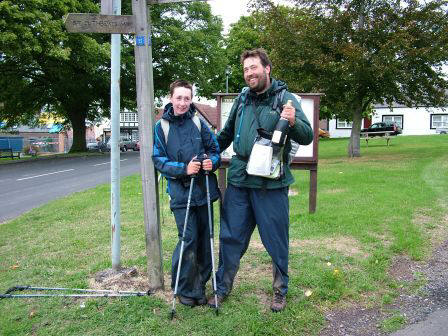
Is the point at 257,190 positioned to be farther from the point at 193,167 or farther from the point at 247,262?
the point at 247,262

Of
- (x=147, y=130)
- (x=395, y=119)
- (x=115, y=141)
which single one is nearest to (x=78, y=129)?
(x=115, y=141)

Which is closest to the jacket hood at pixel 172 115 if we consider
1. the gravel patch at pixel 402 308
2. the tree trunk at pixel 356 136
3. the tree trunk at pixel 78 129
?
the gravel patch at pixel 402 308

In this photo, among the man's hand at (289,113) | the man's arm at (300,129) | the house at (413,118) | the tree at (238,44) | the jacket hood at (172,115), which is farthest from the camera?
the house at (413,118)

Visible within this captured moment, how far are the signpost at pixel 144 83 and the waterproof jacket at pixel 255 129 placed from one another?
2.70 ft

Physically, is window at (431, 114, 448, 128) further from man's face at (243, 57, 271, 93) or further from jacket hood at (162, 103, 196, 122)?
jacket hood at (162, 103, 196, 122)

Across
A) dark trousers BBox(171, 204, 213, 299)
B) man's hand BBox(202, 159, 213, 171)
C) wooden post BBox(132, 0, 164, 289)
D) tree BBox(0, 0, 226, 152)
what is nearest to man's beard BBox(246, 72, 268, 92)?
man's hand BBox(202, 159, 213, 171)

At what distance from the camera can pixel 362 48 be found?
1666 cm

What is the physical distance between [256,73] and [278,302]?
2.02 meters

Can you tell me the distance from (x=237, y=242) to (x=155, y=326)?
39.3 inches

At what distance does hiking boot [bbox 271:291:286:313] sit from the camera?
12.9 ft

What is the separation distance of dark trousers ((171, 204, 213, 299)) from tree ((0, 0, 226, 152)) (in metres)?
18.7

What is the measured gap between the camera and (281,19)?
18.5 metres

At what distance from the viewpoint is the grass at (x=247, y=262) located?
3.76 m

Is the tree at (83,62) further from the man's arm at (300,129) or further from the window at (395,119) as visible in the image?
the window at (395,119)
